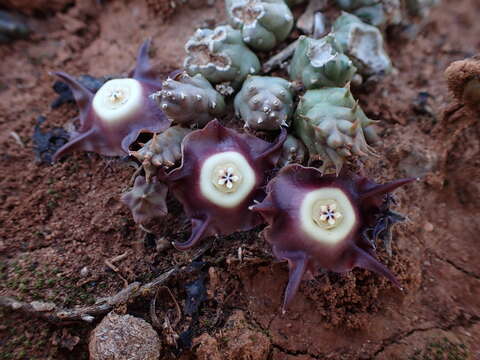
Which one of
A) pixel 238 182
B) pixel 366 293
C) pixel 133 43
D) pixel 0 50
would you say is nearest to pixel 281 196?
pixel 238 182

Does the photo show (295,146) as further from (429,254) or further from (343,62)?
(429,254)

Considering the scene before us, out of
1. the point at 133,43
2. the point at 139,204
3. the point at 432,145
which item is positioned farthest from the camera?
the point at 133,43

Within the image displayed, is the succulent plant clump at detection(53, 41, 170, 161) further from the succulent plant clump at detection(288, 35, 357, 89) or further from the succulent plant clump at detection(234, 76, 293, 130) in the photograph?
the succulent plant clump at detection(288, 35, 357, 89)

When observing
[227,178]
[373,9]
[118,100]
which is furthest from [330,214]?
[373,9]

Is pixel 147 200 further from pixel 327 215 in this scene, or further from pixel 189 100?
pixel 327 215

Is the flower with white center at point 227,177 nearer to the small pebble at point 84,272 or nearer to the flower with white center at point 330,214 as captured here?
the flower with white center at point 330,214

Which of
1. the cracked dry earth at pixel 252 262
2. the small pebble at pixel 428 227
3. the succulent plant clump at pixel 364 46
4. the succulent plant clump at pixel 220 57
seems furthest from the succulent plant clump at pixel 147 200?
the small pebble at pixel 428 227
